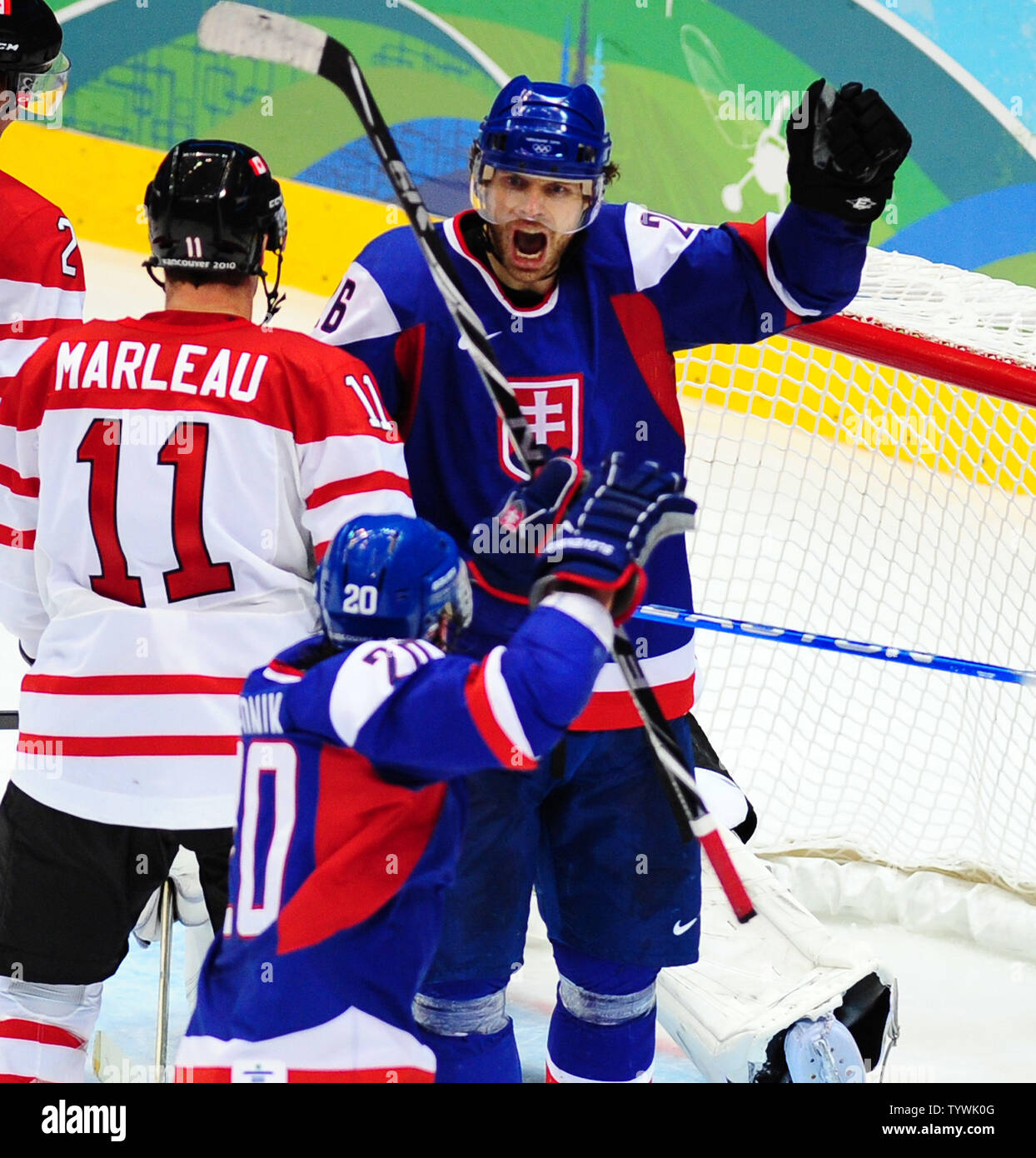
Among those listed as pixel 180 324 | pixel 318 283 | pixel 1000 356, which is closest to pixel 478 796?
pixel 180 324

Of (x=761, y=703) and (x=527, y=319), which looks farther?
(x=761, y=703)

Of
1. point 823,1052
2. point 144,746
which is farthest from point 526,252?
point 823,1052

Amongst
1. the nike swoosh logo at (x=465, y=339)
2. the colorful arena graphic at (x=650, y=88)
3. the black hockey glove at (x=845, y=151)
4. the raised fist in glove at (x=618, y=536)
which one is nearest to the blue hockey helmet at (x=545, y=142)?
the nike swoosh logo at (x=465, y=339)

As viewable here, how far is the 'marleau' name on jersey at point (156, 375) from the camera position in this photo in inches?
68.1

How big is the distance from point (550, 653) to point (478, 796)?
21.9 inches

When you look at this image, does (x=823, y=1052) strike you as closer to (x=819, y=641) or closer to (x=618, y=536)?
(x=819, y=641)

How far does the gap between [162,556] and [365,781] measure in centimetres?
39

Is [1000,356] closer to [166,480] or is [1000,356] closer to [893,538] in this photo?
[893,538]

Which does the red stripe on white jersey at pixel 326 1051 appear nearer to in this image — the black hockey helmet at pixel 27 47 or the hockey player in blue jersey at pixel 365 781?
the hockey player in blue jersey at pixel 365 781

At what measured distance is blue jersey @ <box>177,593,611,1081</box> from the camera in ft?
4.71

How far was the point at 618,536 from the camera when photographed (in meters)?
1.46

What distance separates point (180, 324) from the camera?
179 centimetres

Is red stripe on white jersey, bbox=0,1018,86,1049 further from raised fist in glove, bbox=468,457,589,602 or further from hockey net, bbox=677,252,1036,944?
hockey net, bbox=677,252,1036,944

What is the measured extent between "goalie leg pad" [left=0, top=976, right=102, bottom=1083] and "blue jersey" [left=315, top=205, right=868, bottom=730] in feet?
2.00
